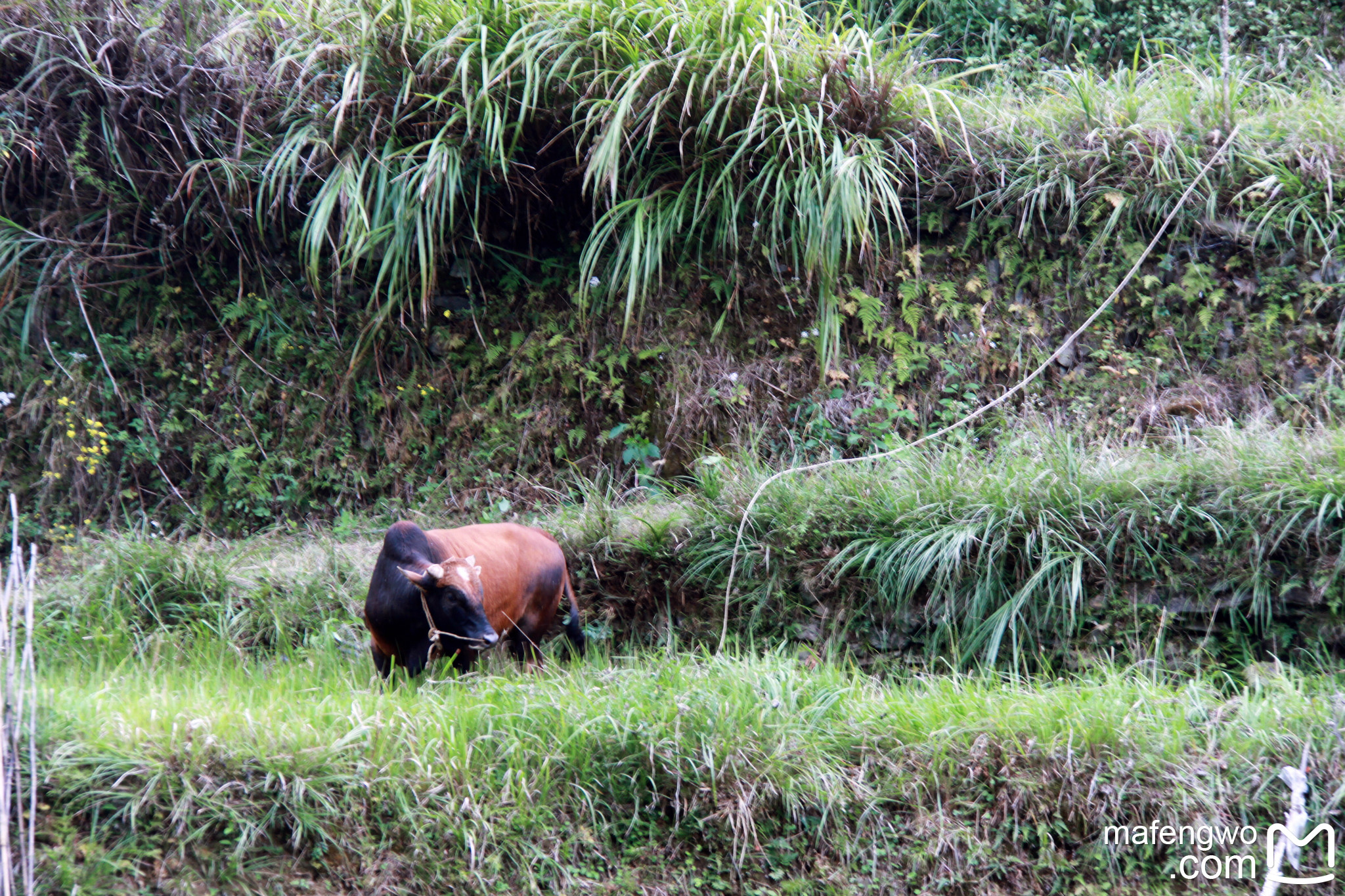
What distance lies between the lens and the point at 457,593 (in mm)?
4340

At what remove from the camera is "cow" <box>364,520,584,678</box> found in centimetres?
436

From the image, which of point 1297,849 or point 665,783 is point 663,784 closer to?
point 665,783

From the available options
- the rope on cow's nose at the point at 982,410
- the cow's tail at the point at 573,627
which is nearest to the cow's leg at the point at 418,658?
the cow's tail at the point at 573,627

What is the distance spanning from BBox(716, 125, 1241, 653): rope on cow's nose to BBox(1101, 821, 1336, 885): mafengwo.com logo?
186cm

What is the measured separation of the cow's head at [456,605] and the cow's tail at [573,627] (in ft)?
2.54

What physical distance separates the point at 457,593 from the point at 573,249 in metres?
3.19

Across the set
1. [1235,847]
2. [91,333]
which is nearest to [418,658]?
[1235,847]

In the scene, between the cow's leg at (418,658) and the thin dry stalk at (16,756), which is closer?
the thin dry stalk at (16,756)

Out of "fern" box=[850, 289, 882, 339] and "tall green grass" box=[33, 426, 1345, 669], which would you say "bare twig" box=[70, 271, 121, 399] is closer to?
"tall green grass" box=[33, 426, 1345, 669]

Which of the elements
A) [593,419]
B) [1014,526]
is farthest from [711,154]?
[1014,526]

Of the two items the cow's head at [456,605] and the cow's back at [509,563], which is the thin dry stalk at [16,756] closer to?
the cow's head at [456,605]

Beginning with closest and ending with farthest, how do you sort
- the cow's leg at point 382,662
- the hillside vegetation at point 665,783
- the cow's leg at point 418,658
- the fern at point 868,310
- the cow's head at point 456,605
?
the hillside vegetation at point 665,783
the cow's head at point 456,605
the cow's leg at point 418,658
the cow's leg at point 382,662
the fern at point 868,310

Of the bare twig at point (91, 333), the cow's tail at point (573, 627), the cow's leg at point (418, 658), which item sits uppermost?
the bare twig at point (91, 333)

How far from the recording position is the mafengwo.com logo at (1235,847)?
348cm
